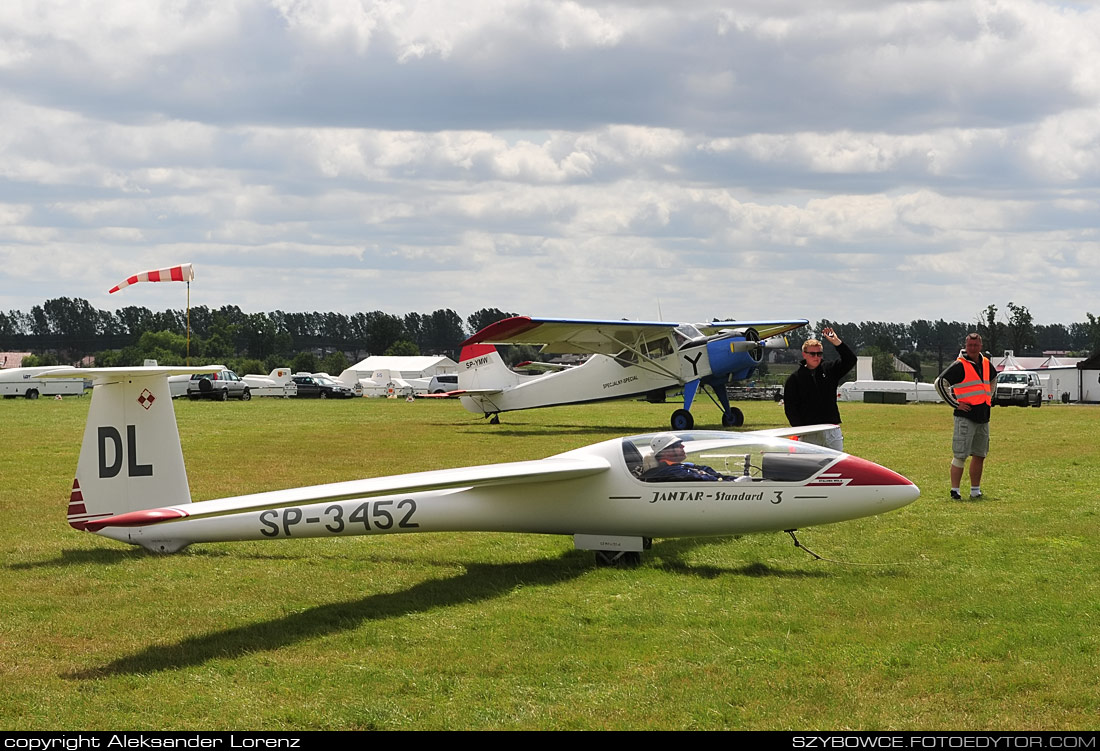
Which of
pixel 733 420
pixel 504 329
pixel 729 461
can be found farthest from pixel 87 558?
pixel 733 420

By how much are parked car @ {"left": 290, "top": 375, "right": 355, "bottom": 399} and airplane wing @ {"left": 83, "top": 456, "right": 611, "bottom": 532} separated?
54.7 m

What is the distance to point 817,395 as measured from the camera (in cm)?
1184

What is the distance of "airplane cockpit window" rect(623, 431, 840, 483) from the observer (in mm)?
9531

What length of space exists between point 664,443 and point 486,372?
2548cm

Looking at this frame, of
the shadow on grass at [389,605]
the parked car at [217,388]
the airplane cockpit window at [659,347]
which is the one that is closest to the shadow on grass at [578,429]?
the airplane cockpit window at [659,347]

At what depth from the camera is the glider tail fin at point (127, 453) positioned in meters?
10.2

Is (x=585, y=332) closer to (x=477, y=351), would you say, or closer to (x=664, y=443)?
(x=477, y=351)

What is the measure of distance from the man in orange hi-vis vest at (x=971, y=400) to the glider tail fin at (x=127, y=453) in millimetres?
9183

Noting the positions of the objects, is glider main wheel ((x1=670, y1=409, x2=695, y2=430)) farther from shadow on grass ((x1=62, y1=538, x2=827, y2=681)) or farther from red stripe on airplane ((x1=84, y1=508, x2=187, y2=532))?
red stripe on airplane ((x1=84, y1=508, x2=187, y2=532))

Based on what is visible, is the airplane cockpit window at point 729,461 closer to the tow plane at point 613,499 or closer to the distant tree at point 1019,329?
the tow plane at point 613,499

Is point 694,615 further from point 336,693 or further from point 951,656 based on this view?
point 336,693

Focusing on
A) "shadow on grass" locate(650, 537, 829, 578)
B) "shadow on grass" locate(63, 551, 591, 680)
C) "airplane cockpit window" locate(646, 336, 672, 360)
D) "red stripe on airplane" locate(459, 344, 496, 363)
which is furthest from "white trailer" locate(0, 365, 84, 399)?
"shadow on grass" locate(650, 537, 829, 578)

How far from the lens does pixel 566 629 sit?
7.69m

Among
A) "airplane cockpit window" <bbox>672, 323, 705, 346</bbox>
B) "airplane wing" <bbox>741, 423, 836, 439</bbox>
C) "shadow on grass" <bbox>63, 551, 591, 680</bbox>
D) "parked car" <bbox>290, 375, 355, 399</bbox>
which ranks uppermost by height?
"airplane cockpit window" <bbox>672, 323, 705, 346</bbox>
